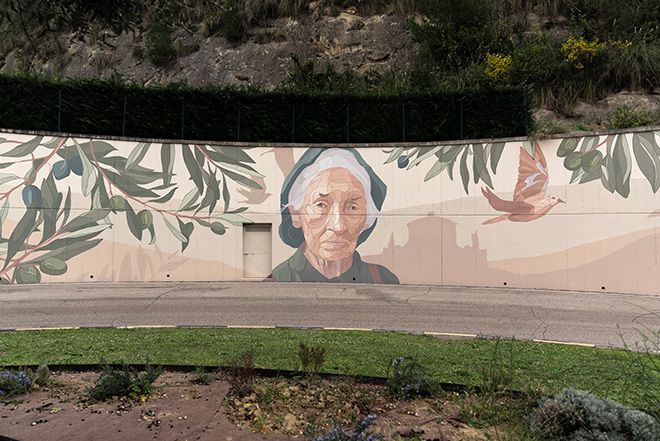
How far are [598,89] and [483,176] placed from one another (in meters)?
10.1

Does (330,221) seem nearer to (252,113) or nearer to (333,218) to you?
(333,218)

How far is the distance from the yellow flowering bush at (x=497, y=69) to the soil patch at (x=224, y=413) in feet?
67.2

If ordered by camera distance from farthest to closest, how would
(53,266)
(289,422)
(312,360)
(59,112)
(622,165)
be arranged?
(59,112) → (53,266) → (622,165) → (312,360) → (289,422)

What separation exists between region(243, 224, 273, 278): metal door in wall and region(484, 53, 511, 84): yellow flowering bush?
14.3 metres

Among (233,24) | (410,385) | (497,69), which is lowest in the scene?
(410,385)

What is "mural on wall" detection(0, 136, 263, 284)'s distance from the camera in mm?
15828

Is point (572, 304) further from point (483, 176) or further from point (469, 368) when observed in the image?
point (469, 368)

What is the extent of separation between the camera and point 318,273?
1759 centimetres

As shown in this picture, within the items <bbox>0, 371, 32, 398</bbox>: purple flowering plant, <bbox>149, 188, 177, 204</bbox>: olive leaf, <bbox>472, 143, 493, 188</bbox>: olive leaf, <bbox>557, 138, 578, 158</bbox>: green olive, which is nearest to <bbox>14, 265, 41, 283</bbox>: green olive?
<bbox>149, 188, 177, 204</bbox>: olive leaf

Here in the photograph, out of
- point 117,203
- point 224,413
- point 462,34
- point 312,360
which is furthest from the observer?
point 462,34

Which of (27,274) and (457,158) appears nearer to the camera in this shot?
(27,274)

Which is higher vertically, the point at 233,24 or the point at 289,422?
the point at 233,24

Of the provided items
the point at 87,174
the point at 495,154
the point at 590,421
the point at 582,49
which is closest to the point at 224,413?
the point at 590,421

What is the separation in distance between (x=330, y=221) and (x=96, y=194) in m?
10.3
